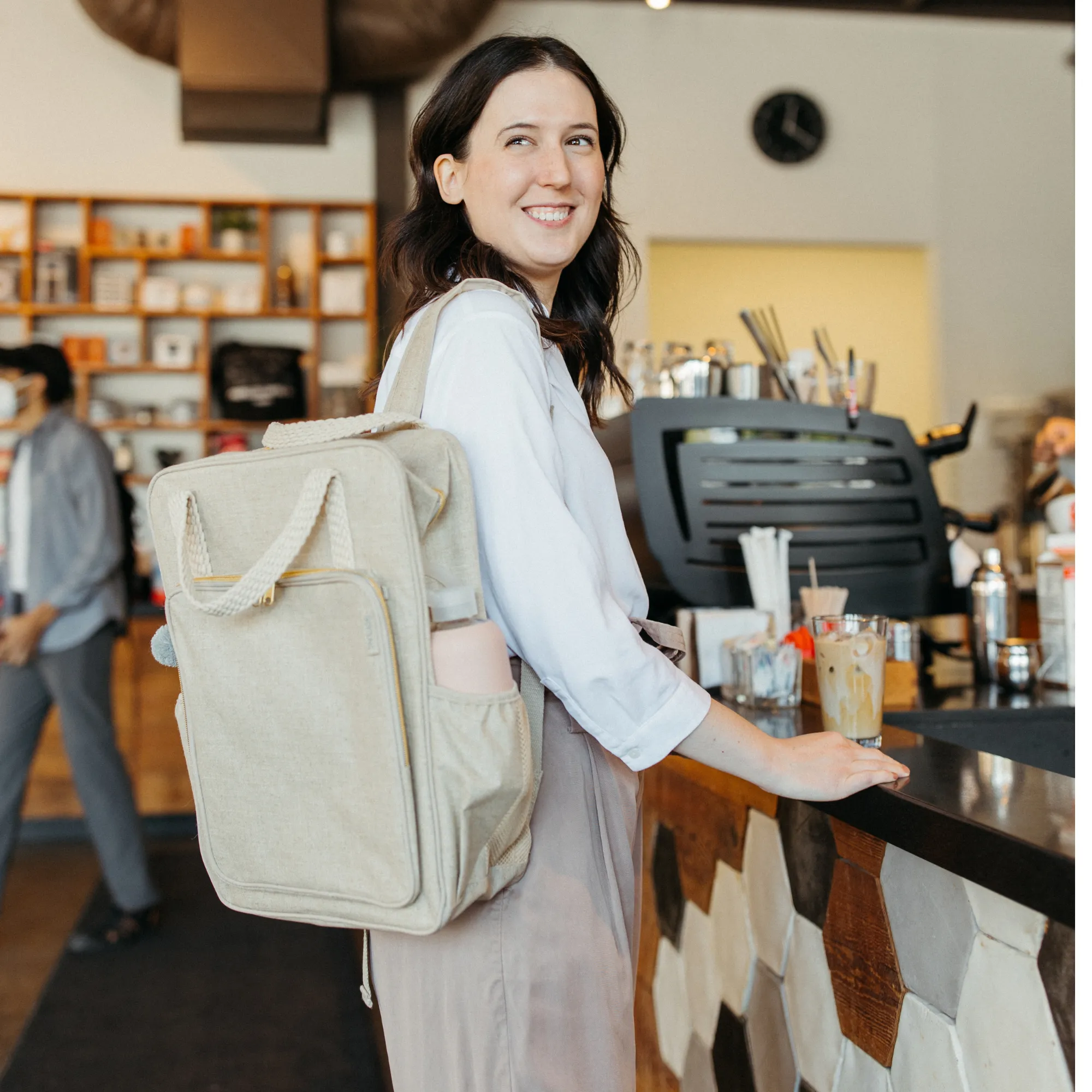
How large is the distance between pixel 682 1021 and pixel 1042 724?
0.68 metres

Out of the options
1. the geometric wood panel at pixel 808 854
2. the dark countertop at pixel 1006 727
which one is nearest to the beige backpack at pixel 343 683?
the geometric wood panel at pixel 808 854

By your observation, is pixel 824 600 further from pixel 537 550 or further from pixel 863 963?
pixel 537 550

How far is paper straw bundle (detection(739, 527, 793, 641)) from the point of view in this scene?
1773 mm

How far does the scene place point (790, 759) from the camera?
989mm

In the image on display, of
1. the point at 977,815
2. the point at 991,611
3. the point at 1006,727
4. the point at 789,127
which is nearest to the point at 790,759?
the point at 977,815

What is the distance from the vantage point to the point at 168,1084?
7.73 feet

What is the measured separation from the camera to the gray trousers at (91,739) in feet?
10.4

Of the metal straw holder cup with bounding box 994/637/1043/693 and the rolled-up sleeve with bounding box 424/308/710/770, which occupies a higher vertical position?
the rolled-up sleeve with bounding box 424/308/710/770

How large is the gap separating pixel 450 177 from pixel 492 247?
0.10m

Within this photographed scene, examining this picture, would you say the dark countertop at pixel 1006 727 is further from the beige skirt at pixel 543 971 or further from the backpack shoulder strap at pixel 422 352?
the backpack shoulder strap at pixel 422 352

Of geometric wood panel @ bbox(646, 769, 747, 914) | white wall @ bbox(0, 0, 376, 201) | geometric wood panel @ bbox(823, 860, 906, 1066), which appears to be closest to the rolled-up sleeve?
geometric wood panel @ bbox(823, 860, 906, 1066)

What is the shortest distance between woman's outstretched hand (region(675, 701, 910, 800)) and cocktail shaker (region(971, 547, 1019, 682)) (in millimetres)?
921

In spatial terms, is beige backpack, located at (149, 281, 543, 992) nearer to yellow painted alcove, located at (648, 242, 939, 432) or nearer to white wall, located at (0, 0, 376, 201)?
white wall, located at (0, 0, 376, 201)

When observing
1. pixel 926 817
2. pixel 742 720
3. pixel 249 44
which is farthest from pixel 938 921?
pixel 249 44
